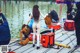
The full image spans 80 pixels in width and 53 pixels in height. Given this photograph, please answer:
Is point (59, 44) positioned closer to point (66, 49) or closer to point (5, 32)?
point (66, 49)

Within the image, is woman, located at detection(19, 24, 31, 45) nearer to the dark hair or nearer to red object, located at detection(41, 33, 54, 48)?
red object, located at detection(41, 33, 54, 48)

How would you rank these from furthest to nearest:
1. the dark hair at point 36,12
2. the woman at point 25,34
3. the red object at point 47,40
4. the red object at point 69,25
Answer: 1. the red object at point 69,25
2. the woman at point 25,34
3. the red object at point 47,40
4. the dark hair at point 36,12

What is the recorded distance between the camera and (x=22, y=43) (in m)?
11.4

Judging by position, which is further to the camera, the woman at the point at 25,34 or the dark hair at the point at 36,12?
the woman at the point at 25,34

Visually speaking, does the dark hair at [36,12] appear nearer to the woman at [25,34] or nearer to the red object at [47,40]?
the red object at [47,40]

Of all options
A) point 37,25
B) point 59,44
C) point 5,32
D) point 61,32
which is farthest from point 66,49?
point 61,32

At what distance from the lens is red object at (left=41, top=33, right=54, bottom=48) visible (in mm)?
10801

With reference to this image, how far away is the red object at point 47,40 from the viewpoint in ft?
35.4

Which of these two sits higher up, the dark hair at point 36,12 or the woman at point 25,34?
the dark hair at point 36,12

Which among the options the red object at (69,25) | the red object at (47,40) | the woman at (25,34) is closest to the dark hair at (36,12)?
the red object at (47,40)

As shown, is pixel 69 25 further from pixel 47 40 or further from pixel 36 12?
pixel 36 12

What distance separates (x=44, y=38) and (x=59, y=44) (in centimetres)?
→ 81

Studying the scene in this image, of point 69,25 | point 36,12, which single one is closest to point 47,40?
point 36,12

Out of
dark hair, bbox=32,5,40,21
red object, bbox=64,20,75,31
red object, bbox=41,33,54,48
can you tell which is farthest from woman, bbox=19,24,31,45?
red object, bbox=64,20,75,31
